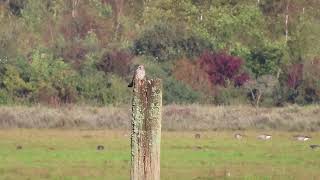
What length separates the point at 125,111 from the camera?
35812 millimetres

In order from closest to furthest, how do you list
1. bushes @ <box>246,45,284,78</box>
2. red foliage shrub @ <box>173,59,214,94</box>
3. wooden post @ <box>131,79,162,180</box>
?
wooden post @ <box>131,79,162,180</box>, red foliage shrub @ <box>173,59,214,94</box>, bushes @ <box>246,45,284,78</box>

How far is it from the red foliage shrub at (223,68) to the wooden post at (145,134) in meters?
40.1

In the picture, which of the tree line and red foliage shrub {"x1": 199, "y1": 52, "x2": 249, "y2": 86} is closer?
the tree line

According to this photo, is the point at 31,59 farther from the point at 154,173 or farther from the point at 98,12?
the point at 154,173

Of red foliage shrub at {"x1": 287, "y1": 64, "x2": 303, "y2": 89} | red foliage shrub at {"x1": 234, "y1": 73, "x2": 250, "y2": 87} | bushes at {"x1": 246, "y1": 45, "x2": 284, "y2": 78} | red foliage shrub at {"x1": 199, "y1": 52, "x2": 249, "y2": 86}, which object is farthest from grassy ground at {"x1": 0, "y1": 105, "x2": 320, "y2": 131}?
bushes at {"x1": 246, "y1": 45, "x2": 284, "y2": 78}

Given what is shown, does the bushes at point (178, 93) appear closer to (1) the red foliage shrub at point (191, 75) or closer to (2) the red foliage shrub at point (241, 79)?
(1) the red foliage shrub at point (191, 75)

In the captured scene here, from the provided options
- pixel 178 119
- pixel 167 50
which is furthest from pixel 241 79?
pixel 178 119

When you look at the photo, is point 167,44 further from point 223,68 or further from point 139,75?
point 139,75

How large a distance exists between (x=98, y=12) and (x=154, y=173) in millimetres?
53416

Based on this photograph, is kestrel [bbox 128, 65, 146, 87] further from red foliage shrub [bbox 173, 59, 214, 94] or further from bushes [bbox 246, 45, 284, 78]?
bushes [bbox 246, 45, 284, 78]

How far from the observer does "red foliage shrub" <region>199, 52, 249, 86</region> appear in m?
44.2

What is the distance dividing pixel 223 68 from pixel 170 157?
81.4 feet

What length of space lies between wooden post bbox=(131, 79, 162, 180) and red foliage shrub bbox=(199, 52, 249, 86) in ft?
131

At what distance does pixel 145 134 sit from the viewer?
402 cm
